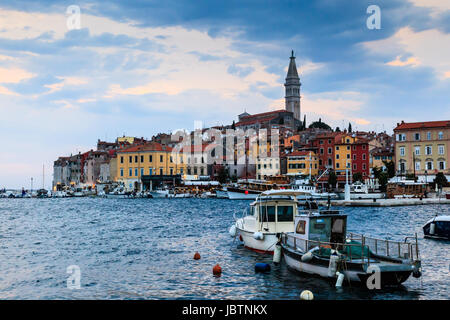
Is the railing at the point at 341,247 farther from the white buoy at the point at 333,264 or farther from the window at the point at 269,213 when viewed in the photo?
the window at the point at 269,213

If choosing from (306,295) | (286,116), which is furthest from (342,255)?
(286,116)

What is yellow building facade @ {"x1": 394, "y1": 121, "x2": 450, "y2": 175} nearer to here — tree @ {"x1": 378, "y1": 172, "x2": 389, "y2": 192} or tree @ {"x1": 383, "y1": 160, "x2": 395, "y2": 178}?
tree @ {"x1": 383, "y1": 160, "x2": 395, "y2": 178}

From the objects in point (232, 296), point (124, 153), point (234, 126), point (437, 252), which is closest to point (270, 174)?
point (124, 153)

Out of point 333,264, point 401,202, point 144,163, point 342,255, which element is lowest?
point 401,202

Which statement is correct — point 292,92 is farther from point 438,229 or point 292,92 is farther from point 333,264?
point 333,264

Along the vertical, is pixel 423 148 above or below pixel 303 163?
above

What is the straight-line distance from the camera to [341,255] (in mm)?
15836

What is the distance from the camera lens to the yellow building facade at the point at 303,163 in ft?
324

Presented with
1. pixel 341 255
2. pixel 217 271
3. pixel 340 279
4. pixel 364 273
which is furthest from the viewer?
pixel 217 271

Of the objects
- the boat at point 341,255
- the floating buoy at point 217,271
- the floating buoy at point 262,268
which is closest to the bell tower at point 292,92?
the floating buoy at point 262,268

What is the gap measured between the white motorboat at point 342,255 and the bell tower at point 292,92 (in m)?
177

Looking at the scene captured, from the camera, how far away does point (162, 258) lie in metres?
23.3

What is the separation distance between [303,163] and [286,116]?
5754cm
